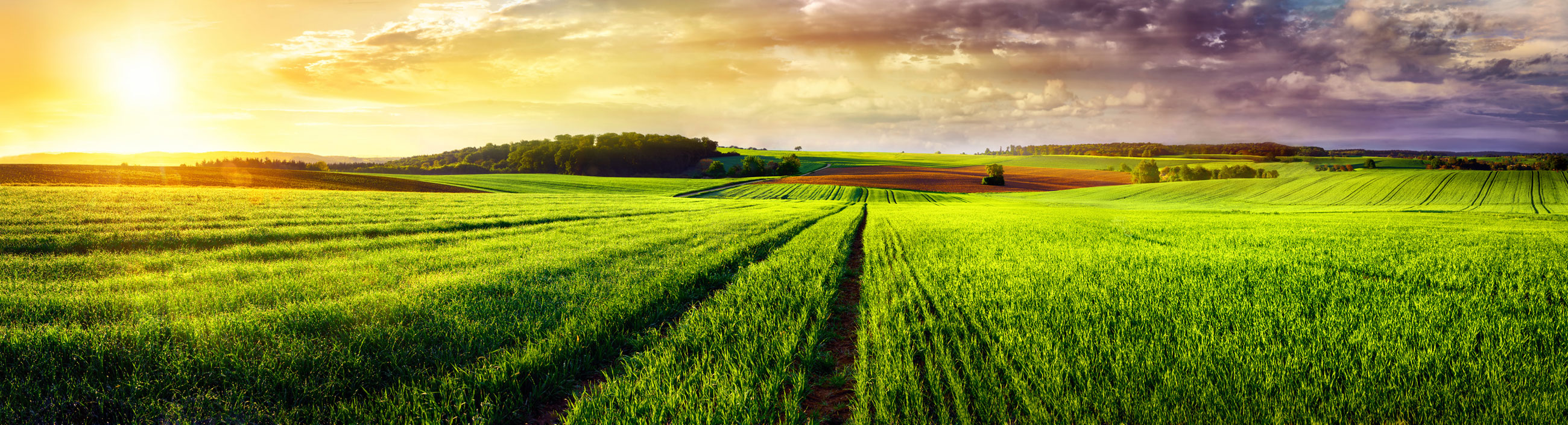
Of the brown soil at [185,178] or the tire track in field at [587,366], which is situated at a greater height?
the brown soil at [185,178]

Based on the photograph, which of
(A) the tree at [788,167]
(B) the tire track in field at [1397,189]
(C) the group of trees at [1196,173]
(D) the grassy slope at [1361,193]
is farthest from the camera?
(A) the tree at [788,167]

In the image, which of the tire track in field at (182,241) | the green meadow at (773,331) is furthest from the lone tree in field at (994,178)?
the tire track in field at (182,241)

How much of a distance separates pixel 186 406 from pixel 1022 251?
11.0m

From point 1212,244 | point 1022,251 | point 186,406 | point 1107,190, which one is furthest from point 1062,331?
point 1107,190

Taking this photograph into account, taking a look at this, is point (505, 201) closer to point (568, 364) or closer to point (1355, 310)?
point (568, 364)

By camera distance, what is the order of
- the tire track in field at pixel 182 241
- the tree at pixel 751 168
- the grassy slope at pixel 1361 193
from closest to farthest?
the tire track in field at pixel 182 241 < the grassy slope at pixel 1361 193 < the tree at pixel 751 168

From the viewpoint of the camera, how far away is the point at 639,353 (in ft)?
15.3

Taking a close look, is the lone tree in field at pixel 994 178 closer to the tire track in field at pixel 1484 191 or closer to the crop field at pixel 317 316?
the tire track in field at pixel 1484 191

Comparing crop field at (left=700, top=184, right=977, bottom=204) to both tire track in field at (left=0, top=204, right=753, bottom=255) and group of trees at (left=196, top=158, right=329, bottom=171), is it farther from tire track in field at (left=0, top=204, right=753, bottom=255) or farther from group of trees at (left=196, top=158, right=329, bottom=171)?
group of trees at (left=196, top=158, right=329, bottom=171)

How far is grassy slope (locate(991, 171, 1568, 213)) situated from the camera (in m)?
37.9

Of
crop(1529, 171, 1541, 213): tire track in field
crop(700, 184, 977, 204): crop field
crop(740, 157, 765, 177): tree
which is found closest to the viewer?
crop(1529, 171, 1541, 213): tire track in field

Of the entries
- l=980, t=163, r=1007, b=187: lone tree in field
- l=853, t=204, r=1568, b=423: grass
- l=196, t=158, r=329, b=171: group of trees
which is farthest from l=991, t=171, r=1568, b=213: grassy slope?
l=196, t=158, r=329, b=171: group of trees

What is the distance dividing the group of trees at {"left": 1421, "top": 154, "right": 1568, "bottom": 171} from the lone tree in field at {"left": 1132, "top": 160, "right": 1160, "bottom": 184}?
28.1 meters

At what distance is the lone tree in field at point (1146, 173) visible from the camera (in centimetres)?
8525
